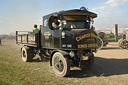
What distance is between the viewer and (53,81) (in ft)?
14.6

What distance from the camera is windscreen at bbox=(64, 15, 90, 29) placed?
537cm

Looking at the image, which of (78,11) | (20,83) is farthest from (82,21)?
(20,83)

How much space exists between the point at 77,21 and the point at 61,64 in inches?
84.6

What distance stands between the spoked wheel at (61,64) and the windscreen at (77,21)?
57.6 inches

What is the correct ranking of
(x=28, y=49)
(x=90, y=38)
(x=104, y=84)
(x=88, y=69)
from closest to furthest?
(x=104, y=84) → (x=90, y=38) → (x=88, y=69) → (x=28, y=49)

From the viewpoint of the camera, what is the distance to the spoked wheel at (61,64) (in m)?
4.76

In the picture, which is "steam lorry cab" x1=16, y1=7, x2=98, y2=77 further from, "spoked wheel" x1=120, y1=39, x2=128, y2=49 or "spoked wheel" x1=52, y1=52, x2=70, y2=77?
"spoked wheel" x1=120, y1=39, x2=128, y2=49

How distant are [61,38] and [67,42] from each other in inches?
13.6

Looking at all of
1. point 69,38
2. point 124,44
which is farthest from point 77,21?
point 124,44

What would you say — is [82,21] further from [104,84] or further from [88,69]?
[104,84]

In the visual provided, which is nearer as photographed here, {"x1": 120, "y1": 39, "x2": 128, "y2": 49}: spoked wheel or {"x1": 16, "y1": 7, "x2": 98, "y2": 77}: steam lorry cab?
{"x1": 16, "y1": 7, "x2": 98, "y2": 77}: steam lorry cab

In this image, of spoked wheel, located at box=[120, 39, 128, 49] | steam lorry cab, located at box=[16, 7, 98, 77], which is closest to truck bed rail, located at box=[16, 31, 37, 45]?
steam lorry cab, located at box=[16, 7, 98, 77]

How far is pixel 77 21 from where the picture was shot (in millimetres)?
5516

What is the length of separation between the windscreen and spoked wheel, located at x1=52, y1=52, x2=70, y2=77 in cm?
146
